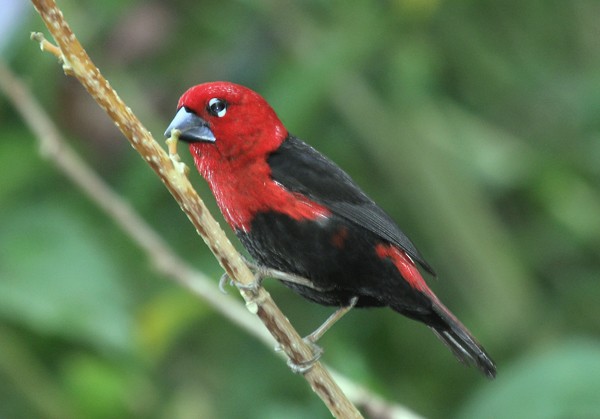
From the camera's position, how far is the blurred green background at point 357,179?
3035mm

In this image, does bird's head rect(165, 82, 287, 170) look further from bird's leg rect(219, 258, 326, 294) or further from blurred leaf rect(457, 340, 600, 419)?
blurred leaf rect(457, 340, 600, 419)

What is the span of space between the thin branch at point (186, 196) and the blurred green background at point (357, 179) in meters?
1.14

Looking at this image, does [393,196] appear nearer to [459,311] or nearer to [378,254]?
[459,311]

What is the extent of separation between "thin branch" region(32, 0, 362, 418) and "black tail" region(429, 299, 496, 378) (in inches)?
12.2

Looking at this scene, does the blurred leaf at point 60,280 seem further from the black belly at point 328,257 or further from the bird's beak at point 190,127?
the bird's beak at point 190,127

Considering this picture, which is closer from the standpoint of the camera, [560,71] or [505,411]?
[505,411]

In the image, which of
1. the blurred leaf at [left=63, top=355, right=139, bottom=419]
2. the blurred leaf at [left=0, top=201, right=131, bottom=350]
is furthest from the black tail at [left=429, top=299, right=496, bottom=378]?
the blurred leaf at [left=63, top=355, right=139, bottom=419]

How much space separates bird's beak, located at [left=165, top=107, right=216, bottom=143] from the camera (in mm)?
1755

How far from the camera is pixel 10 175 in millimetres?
3248

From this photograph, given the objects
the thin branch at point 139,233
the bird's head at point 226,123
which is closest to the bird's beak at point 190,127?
the bird's head at point 226,123

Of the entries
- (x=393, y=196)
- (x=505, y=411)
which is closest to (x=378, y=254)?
(x=505, y=411)

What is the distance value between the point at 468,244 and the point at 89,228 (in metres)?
1.31

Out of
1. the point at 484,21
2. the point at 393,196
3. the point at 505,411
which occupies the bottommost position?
the point at 505,411

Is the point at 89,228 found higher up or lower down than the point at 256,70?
lower down
